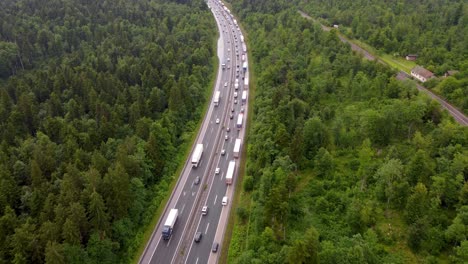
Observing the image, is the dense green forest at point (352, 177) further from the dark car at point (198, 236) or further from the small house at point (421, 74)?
the small house at point (421, 74)

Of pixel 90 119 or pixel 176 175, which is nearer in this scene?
pixel 176 175

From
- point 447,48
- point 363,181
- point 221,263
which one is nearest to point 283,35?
point 447,48

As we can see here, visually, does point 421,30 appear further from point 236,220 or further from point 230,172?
point 236,220

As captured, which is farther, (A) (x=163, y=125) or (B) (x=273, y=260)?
(A) (x=163, y=125)

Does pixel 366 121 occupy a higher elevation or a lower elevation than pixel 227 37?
higher

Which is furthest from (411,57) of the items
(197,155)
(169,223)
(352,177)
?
(169,223)

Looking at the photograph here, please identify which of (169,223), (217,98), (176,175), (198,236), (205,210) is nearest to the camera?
(198,236)

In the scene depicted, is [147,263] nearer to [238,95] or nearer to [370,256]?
[370,256]
